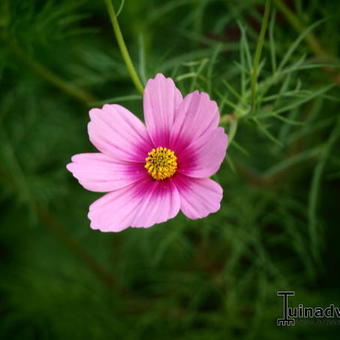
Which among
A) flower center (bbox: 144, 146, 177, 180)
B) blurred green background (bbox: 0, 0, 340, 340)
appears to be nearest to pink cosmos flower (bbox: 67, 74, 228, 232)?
flower center (bbox: 144, 146, 177, 180)

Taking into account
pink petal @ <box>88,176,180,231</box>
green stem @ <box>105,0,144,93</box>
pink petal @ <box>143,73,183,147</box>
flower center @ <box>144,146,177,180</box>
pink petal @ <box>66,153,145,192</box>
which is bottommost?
pink petal @ <box>88,176,180,231</box>

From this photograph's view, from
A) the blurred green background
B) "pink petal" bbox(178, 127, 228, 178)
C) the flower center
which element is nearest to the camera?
"pink petal" bbox(178, 127, 228, 178)

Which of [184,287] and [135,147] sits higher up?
[184,287]

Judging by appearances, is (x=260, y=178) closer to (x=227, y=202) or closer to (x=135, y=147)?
(x=227, y=202)

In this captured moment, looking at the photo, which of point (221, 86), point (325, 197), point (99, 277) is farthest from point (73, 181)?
point (325, 197)

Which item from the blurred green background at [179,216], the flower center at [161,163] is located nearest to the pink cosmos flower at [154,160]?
the flower center at [161,163]

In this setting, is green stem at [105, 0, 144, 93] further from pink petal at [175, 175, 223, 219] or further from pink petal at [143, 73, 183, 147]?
pink petal at [175, 175, 223, 219]

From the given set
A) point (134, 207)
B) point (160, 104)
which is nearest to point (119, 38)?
point (160, 104)
